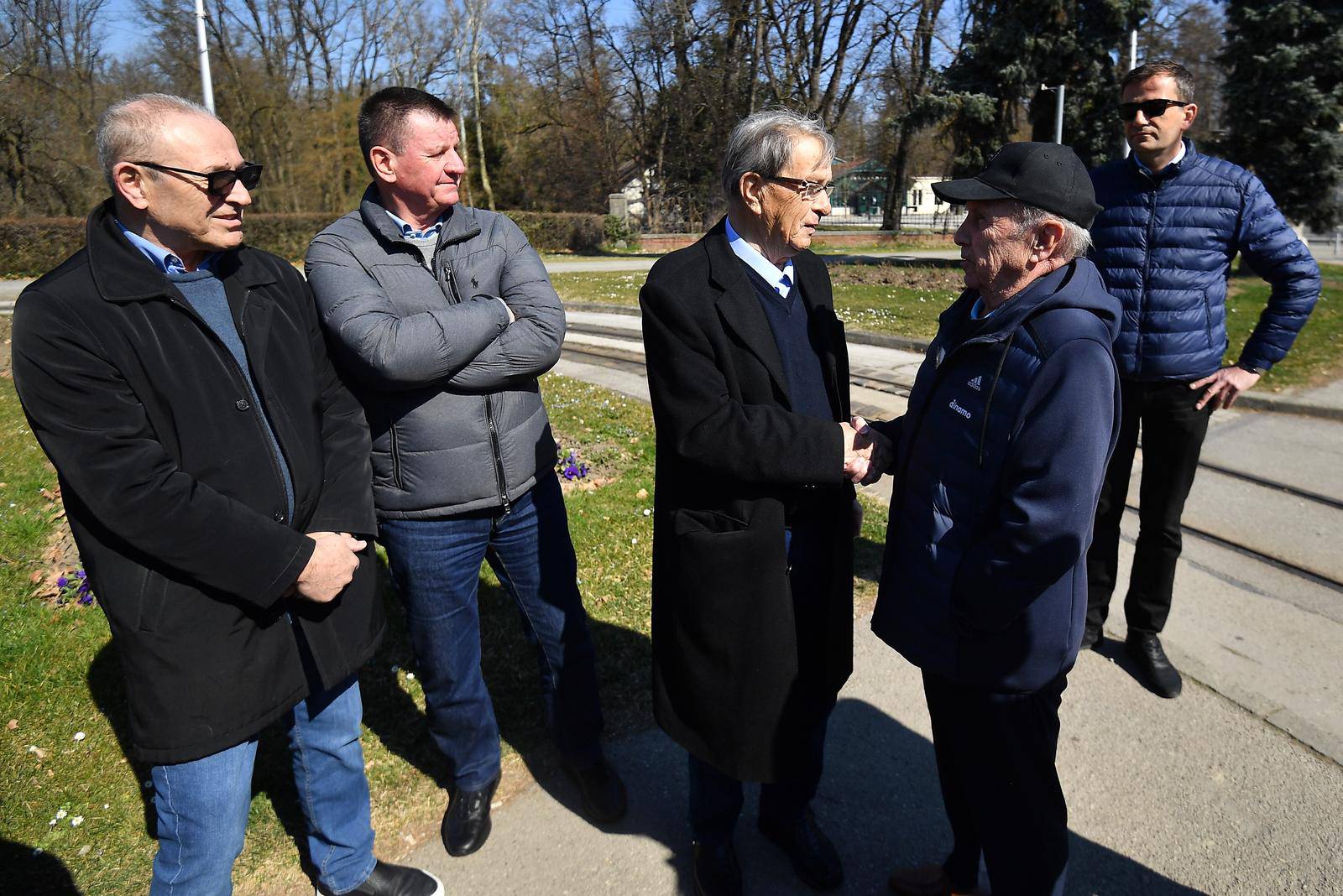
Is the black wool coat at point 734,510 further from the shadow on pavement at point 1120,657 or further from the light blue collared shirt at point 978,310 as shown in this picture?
the shadow on pavement at point 1120,657

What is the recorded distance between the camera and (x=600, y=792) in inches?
121

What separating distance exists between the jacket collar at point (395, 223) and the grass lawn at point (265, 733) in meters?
1.89

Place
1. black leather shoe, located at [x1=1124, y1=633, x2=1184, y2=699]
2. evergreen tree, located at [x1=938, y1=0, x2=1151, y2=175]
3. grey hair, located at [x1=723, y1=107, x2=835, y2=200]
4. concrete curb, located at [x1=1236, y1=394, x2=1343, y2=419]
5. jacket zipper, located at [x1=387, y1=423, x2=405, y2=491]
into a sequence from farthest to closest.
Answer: evergreen tree, located at [x1=938, y1=0, x2=1151, y2=175] → concrete curb, located at [x1=1236, y1=394, x2=1343, y2=419] → black leather shoe, located at [x1=1124, y1=633, x2=1184, y2=699] → jacket zipper, located at [x1=387, y1=423, x2=405, y2=491] → grey hair, located at [x1=723, y1=107, x2=835, y2=200]

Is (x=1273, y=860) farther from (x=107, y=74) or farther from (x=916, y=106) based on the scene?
(x=107, y=74)

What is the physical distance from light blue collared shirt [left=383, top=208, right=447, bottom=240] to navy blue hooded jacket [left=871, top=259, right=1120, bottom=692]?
1.52 metres

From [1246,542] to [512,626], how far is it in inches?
163

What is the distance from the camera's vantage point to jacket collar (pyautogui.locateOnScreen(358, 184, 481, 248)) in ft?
8.84

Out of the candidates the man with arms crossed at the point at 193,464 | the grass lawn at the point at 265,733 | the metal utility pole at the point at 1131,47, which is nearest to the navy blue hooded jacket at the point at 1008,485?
the grass lawn at the point at 265,733

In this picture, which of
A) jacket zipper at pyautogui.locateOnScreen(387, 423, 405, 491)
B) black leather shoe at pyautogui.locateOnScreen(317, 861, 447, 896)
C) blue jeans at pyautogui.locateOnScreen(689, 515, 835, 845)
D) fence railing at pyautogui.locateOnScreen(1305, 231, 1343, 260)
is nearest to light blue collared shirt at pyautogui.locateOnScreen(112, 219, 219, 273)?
jacket zipper at pyautogui.locateOnScreen(387, 423, 405, 491)

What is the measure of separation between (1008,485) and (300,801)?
209cm

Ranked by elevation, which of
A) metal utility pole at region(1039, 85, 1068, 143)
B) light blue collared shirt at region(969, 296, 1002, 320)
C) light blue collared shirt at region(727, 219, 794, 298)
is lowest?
light blue collared shirt at region(969, 296, 1002, 320)

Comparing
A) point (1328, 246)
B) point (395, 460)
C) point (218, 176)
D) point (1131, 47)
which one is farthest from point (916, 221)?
point (218, 176)

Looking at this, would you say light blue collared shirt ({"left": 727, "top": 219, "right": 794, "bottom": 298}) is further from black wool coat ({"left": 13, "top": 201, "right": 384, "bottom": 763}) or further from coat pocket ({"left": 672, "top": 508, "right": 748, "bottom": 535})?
black wool coat ({"left": 13, "top": 201, "right": 384, "bottom": 763})

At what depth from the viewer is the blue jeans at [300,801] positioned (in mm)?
2207
